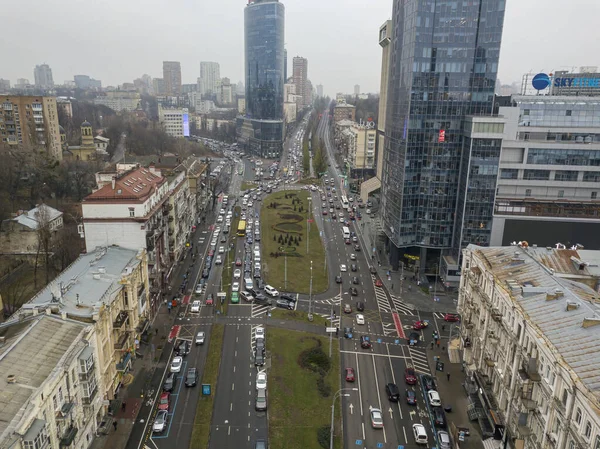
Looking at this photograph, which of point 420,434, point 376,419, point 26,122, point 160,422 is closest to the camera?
point 420,434

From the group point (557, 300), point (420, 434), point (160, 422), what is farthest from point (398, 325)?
point (160, 422)

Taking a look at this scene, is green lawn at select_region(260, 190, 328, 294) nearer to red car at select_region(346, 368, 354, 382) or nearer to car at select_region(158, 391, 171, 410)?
red car at select_region(346, 368, 354, 382)

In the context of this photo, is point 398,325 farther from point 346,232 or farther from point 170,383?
point 346,232

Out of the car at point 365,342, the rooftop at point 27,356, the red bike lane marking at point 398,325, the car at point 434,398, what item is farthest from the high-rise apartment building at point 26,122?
the car at point 434,398

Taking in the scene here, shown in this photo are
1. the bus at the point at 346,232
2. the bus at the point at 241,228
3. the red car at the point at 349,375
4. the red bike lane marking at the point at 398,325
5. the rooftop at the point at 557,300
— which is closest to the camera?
the rooftop at the point at 557,300

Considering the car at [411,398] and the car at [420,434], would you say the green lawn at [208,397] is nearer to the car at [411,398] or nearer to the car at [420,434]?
the car at [420,434]

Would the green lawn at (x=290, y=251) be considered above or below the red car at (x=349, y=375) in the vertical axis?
above

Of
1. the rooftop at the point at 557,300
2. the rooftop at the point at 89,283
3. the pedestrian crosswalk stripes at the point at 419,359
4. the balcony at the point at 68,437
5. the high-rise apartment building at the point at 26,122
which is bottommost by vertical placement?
the pedestrian crosswalk stripes at the point at 419,359

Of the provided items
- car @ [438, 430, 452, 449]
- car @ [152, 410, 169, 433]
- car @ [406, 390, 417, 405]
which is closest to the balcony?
car @ [152, 410, 169, 433]
